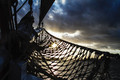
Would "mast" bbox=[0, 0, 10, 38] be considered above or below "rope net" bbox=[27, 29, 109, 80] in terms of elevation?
above

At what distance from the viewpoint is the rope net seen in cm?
276

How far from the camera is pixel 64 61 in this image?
5664 mm

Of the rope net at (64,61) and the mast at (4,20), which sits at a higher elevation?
the mast at (4,20)

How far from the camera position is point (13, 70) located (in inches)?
53.7

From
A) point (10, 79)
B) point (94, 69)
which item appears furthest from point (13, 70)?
point (94, 69)

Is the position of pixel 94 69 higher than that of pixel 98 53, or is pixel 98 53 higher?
pixel 98 53

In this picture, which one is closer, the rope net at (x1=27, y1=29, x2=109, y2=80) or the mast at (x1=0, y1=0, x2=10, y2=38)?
the mast at (x1=0, y1=0, x2=10, y2=38)

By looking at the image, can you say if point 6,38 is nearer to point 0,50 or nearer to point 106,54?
point 0,50

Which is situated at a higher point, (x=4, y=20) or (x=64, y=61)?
(x=4, y=20)

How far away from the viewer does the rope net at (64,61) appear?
2.76 metres

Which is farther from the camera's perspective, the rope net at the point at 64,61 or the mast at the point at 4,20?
the rope net at the point at 64,61

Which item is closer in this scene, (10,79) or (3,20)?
(3,20)

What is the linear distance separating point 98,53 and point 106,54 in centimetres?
36

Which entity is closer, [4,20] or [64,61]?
[4,20]
